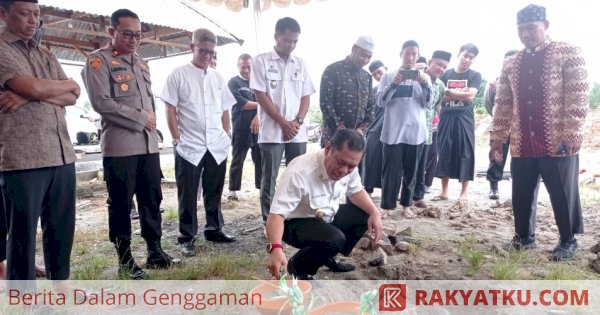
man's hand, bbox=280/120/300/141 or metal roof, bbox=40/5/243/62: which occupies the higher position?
metal roof, bbox=40/5/243/62

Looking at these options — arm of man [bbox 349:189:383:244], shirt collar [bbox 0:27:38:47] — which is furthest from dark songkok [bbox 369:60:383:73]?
shirt collar [bbox 0:27:38:47]

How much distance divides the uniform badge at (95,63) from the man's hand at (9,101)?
60cm

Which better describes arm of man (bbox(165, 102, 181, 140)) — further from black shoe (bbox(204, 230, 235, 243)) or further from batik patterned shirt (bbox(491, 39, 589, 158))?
batik patterned shirt (bbox(491, 39, 589, 158))

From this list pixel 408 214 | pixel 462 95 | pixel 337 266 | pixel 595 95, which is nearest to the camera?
pixel 337 266

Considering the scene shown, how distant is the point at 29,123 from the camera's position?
6.99 feet

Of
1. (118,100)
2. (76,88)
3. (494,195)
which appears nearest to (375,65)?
(494,195)

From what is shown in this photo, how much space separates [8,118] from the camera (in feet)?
6.84

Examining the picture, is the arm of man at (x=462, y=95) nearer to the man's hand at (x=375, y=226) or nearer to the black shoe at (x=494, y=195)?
the black shoe at (x=494, y=195)

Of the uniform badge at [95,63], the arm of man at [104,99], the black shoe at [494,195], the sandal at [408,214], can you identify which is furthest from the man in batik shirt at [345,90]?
the black shoe at [494,195]

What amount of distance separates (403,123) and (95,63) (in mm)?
2940

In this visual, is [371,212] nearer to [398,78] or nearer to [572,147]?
[572,147]

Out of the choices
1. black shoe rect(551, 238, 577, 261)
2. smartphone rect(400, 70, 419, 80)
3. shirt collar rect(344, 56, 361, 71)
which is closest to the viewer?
black shoe rect(551, 238, 577, 261)

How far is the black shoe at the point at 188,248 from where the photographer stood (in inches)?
132

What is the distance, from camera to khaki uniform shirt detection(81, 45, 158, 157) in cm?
262
